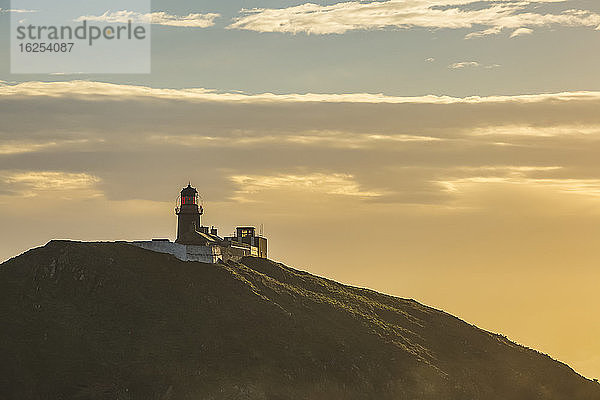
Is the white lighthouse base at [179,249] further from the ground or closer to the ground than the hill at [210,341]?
further from the ground

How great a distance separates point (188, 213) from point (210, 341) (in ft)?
108

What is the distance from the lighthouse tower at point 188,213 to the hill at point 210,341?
9.26 m

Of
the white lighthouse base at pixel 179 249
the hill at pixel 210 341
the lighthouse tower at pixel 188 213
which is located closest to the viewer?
the hill at pixel 210 341

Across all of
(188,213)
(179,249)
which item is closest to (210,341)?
(179,249)

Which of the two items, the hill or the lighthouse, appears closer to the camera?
the hill

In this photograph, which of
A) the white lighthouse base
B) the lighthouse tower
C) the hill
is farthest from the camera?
the lighthouse tower

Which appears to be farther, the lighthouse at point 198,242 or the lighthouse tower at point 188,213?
the lighthouse tower at point 188,213

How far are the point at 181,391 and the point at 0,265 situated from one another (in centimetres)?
2811

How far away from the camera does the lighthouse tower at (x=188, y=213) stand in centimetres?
12531

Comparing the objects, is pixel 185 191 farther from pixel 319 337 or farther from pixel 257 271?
pixel 319 337

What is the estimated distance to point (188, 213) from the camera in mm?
126125

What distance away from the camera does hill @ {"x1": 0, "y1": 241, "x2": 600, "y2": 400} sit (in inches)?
3420

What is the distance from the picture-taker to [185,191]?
12775 centimetres

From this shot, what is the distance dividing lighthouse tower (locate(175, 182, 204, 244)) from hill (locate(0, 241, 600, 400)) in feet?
30.4
